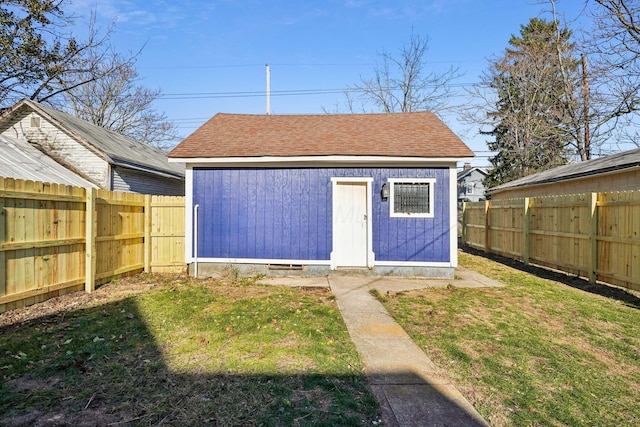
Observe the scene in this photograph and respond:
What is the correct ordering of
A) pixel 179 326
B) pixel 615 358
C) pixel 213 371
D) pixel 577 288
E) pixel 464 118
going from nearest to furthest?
pixel 213 371, pixel 615 358, pixel 179 326, pixel 577 288, pixel 464 118

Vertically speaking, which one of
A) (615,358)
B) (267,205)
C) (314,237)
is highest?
(267,205)

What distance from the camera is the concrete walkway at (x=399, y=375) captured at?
2449 millimetres

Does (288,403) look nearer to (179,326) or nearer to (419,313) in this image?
(179,326)

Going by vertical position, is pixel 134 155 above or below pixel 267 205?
above

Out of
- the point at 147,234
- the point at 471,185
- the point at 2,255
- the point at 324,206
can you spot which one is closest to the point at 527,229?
the point at 324,206

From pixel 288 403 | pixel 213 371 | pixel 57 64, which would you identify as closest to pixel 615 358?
pixel 288 403

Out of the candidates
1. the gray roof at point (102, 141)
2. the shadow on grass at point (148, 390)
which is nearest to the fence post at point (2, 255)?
the shadow on grass at point (148, 390)

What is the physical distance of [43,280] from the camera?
523 cm

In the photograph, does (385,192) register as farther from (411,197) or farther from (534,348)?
(534,348)

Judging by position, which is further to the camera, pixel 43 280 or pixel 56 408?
pixel 43 280

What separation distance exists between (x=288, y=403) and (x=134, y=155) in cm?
1250

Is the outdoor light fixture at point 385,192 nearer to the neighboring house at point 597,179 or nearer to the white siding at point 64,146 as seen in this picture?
the neighboring house at point 597,179

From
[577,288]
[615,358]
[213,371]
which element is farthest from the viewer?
[577,288]

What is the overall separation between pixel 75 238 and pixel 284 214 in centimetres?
396
